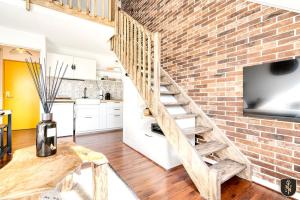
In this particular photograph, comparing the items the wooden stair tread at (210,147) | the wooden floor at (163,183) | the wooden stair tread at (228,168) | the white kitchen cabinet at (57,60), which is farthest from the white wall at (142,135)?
the white kitchen cabinet at (57,60)

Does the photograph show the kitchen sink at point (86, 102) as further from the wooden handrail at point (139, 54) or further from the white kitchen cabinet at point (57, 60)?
the wooden handrail at point (139, 54)

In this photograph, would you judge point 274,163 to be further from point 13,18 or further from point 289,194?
point 13,18

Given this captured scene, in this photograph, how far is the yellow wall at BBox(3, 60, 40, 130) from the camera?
15.0 feet

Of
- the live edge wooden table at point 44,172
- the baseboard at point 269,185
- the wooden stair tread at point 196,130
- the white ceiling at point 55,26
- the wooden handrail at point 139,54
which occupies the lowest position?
the baseboard at point 269,185

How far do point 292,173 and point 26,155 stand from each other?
2.43 metres

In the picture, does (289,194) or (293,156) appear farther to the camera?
(293,156)

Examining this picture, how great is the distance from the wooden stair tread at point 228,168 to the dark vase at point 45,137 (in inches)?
64.4

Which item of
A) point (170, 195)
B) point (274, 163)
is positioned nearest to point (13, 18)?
point (170, 195)

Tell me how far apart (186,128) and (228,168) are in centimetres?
74

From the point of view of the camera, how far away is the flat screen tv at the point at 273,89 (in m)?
1.58

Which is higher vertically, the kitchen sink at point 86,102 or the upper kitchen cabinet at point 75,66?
the upper kitchen cabinet at point 75,66

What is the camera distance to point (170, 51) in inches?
128

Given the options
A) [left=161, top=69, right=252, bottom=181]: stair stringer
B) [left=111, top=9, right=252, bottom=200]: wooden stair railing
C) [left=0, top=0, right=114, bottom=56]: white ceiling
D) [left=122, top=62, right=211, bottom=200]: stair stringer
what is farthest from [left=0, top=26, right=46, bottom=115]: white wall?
[left=161, top=69, right=252, bottom=181]: stair stringer

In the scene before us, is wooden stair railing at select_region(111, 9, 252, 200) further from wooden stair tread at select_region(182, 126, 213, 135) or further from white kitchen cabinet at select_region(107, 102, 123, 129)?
white kitchen cabinet at select_region(107, 102, 123, 129)
